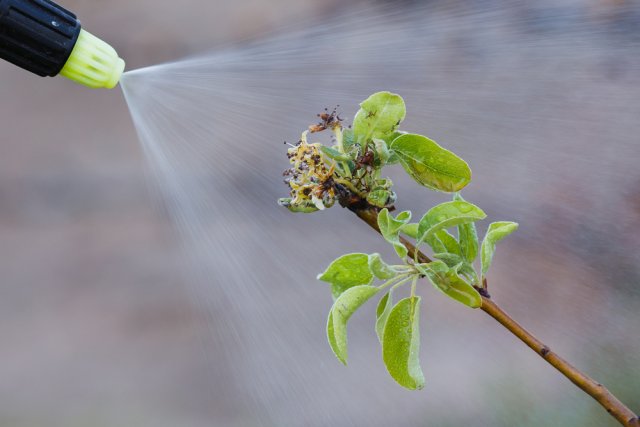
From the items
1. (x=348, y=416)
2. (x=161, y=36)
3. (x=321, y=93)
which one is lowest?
(x=348, y=416)

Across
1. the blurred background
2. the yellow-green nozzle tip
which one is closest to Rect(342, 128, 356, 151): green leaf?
the yellow-green nozzle tip

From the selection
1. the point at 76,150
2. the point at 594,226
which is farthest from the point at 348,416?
the point at 76,150

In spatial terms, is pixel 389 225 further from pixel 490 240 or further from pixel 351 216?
pixel 351 216

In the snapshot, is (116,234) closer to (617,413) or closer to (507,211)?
(507,211)

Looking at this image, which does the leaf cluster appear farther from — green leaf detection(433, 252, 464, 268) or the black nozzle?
the black nozzle

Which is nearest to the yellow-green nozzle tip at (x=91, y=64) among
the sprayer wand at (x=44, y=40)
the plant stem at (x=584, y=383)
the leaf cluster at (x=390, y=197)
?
the sprayer wand at (x=44, y=40)

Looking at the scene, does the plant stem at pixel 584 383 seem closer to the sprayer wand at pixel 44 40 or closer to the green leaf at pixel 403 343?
the green leaf at pixel 403 343
